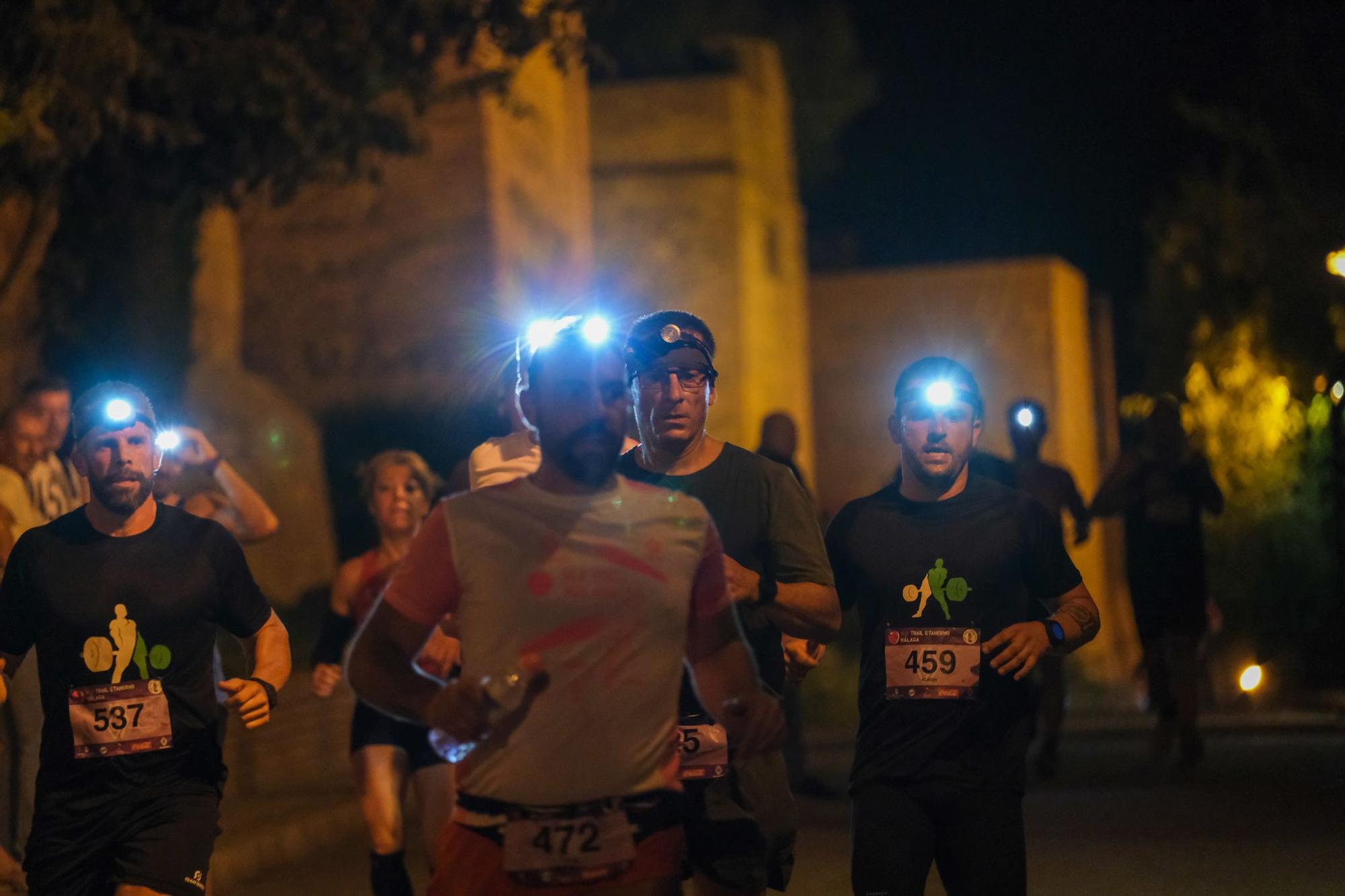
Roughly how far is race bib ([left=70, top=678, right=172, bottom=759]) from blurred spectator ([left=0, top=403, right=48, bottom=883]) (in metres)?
2.91

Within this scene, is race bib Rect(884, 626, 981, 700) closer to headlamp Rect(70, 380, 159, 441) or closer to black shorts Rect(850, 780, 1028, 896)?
black shorts Rect(850, 780, 1028, 896)

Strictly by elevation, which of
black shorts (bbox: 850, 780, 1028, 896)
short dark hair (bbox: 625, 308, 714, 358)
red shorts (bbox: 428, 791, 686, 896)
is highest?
short dark hair (bbox: 625, 308, 714, 358)

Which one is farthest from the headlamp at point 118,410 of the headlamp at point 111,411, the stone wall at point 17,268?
the stone wall at point 17,268

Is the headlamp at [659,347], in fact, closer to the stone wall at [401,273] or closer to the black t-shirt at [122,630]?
the black t-shirt at [122,630]

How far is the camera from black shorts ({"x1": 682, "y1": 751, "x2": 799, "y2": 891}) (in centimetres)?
559

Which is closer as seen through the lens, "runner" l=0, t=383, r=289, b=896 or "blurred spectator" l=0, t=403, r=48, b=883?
"runner" l=0, t=383, r=289, b=896

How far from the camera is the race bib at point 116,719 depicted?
226 inches

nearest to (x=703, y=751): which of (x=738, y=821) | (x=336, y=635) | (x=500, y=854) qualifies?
(x=738, y=821)

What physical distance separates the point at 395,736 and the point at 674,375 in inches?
104

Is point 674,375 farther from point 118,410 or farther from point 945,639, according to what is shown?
point 118,410

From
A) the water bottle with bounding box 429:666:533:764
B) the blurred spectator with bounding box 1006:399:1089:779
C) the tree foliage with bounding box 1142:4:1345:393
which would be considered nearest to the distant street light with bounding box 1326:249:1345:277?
the blurred spectator with bounding box 1006:399:1089:779

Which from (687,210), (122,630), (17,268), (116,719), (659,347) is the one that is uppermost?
(687,210)

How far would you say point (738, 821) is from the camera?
5680 mm

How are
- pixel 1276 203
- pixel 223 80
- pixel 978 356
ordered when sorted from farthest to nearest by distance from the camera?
1. pixel 978 356
2. pixel 1276 203
3. pixel 223 80
